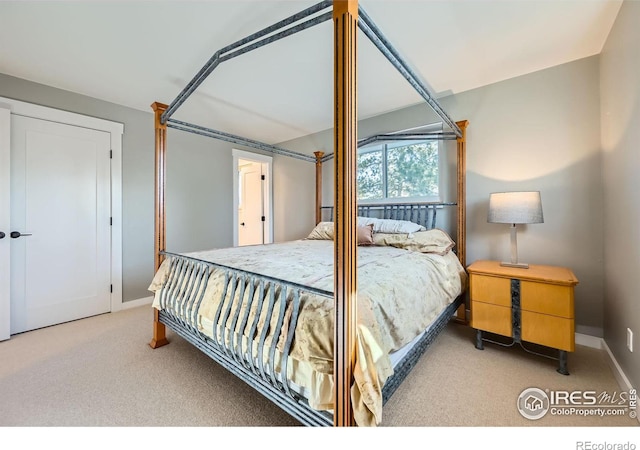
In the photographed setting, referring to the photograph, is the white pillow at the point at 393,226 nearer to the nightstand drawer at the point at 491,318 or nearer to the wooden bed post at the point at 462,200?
the wooden bed post at the point at 462,200

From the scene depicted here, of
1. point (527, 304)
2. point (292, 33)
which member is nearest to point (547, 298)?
point (527, 304)

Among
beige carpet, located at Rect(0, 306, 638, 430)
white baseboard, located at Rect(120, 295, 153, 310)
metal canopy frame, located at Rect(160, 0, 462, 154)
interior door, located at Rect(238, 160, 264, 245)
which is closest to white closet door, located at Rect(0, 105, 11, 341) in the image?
beige carpet, located at Rect(0, 306, 638, 430)

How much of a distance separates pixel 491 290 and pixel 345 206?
5.68 ft

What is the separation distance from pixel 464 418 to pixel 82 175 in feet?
13.4

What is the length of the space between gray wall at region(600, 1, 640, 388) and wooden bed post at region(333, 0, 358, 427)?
5.54 feet

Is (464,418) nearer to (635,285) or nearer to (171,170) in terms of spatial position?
(635,285)

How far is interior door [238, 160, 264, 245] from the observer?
4863mm

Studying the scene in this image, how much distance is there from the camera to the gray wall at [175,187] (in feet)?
9.69

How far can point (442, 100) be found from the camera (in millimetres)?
2928

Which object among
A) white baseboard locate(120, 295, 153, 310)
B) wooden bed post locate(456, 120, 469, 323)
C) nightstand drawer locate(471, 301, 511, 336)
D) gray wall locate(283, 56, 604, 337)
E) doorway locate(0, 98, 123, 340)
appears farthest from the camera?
white baseboard locate(120, 295, 153, 310)

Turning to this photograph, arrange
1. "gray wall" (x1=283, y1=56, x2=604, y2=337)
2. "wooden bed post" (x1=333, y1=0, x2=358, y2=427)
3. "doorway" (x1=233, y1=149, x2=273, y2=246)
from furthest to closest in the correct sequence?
1. "doorway" (x1=233, y1=149, x2=273, y2=246)
2. "gray wall" (x1=283, y1=56, x2=604, y2=337)
3. "wooden bed post" (x1=333, y1=0, x2=358, y2=427)

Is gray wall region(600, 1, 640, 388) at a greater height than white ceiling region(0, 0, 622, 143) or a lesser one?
lesser

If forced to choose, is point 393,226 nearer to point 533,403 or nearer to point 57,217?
point 533,403

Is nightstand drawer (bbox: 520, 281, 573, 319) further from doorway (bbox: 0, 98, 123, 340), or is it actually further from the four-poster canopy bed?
doorway (bbox: 0, 98, 123, 340)
